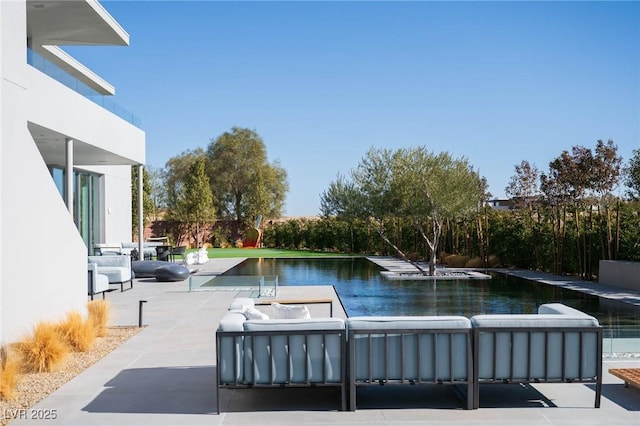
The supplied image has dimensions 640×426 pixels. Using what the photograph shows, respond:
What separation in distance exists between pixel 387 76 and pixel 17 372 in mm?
17180

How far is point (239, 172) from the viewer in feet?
169

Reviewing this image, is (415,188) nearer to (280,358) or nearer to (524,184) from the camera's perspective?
(280,358)

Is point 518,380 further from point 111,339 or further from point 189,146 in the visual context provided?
point 189,146

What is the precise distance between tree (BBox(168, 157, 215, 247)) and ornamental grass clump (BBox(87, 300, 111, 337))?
101 ft

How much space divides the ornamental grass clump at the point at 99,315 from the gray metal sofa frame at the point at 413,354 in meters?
4.87

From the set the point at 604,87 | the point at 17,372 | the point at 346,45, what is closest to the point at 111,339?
the point at 17,372

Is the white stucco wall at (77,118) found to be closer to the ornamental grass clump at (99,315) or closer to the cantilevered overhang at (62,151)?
the cantilevered overhang at (62,151)

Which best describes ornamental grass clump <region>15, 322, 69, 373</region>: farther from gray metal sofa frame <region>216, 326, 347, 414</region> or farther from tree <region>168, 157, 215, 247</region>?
tree <region>168, 157, 215, 247</region>

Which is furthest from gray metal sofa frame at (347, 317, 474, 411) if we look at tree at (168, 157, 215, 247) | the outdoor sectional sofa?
tree at (168, 157, 215, 247)

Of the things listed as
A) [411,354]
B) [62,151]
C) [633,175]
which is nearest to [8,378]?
[411,354]

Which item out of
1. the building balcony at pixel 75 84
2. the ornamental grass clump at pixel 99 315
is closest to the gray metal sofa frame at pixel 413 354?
the ornamental grass clump at pixel 99 315

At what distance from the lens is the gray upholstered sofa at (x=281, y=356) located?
5.64m

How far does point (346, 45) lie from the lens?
18312mm

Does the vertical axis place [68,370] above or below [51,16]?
below
